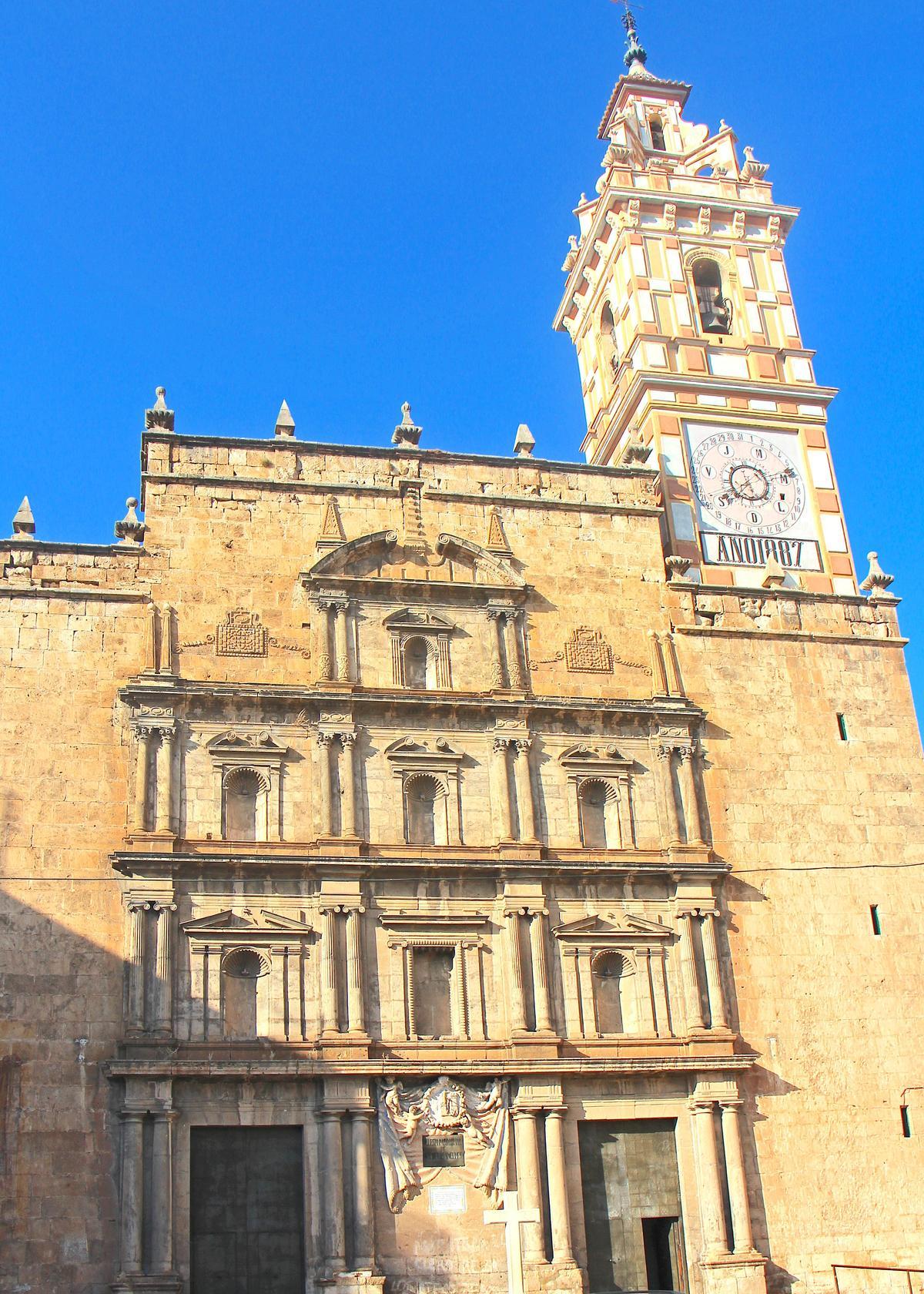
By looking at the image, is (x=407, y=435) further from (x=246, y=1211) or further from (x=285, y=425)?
(x=246, y=1211)

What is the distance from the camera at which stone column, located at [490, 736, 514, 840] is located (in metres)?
25.9

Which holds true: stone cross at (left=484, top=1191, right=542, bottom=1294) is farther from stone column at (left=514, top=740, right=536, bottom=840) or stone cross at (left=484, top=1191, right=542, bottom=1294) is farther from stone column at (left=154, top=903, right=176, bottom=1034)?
stone column at (left=514, top=740, right=536, bottom=840)

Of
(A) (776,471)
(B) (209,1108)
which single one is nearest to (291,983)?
(B) (209,1108)

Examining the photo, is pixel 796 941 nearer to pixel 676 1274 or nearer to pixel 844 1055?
pixel 844 1055

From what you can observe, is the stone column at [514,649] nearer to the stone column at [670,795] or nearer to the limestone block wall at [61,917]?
the stone column at [670,795]

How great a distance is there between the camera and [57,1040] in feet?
75.2

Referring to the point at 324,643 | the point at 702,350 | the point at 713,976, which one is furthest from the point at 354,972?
the point at 702,350

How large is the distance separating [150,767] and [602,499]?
34.8 ft

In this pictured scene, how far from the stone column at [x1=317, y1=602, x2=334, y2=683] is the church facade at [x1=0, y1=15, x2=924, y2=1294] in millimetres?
74

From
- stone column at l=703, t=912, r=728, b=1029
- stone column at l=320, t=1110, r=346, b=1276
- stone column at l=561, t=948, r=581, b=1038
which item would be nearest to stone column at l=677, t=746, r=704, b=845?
stone column at l=703, t=912, r=728, b=1029

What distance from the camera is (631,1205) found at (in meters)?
24.4

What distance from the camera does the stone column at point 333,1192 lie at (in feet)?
73.8

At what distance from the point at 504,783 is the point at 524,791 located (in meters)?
0.40

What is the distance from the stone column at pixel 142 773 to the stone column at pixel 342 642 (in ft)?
11.4
